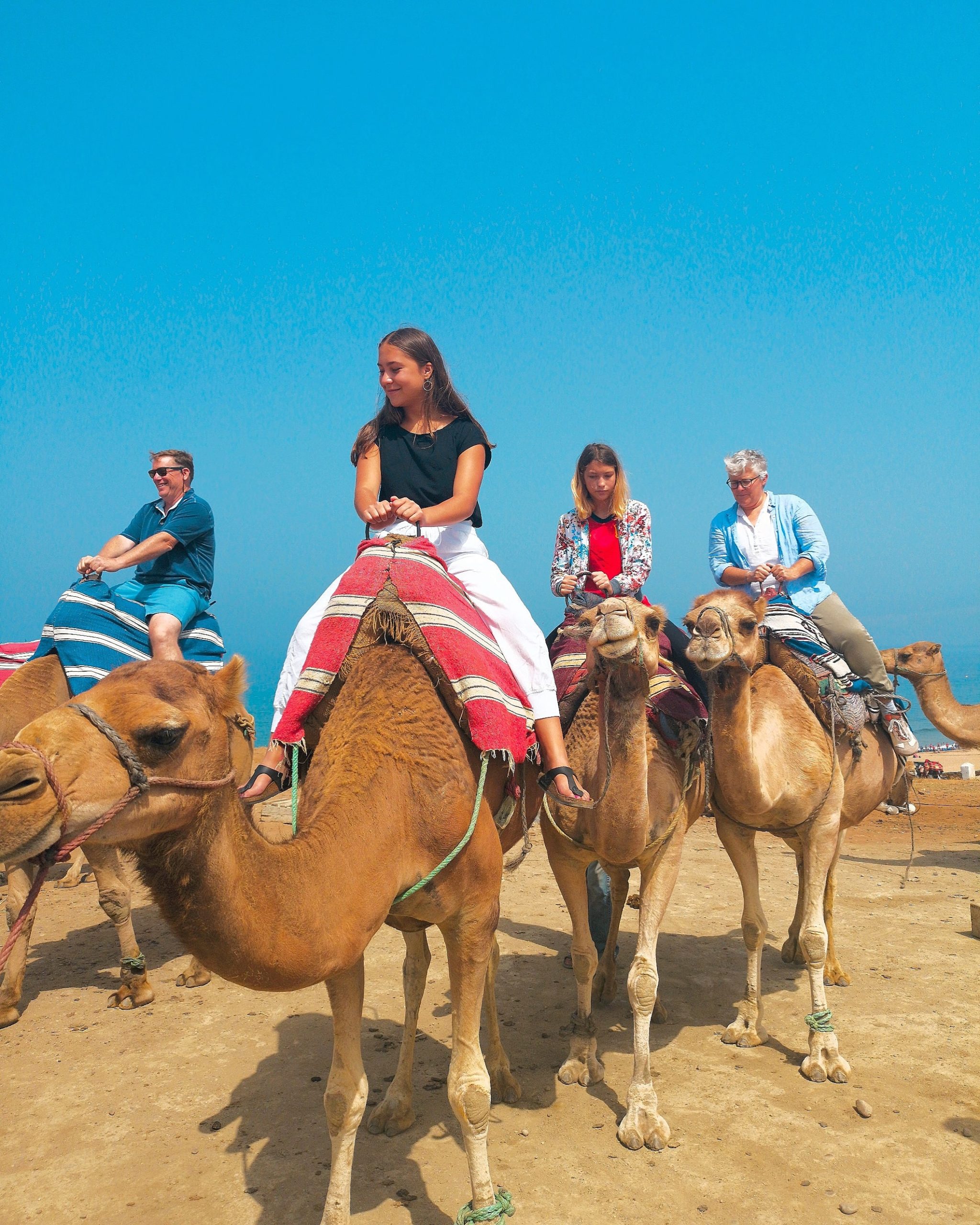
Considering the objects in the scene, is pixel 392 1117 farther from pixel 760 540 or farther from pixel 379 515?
pixel 760 540

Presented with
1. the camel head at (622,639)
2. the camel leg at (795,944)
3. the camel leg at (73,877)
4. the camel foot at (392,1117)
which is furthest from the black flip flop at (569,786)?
the camel leg at (73,877)

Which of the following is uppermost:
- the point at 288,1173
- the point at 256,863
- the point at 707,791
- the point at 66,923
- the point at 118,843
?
the point at 118,843

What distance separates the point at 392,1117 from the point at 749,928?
2527 mm

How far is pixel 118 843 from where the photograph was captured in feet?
6.81

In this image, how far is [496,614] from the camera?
4238mm

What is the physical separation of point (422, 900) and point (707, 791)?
2.60 metres

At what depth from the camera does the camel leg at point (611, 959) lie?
5945 mm

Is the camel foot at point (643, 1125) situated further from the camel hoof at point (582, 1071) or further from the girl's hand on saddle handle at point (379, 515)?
the girl's hand on saddle handle at point (379, 515)

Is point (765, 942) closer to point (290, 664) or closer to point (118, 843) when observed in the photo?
point (290, 664)

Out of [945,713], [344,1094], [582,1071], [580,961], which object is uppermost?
[945,713]

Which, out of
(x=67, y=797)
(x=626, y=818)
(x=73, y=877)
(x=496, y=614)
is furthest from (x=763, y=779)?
(x=73, y=877)

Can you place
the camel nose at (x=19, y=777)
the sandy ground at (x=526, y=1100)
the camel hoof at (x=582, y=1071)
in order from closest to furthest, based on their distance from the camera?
the camel nose at (x=19, y=777) → the sandy ground at (x=526, y=1100) → the camel hoof at (x=582, y=1071)

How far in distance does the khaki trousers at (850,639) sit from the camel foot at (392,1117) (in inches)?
156

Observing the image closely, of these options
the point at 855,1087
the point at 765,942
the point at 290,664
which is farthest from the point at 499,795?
the point at 765,942
